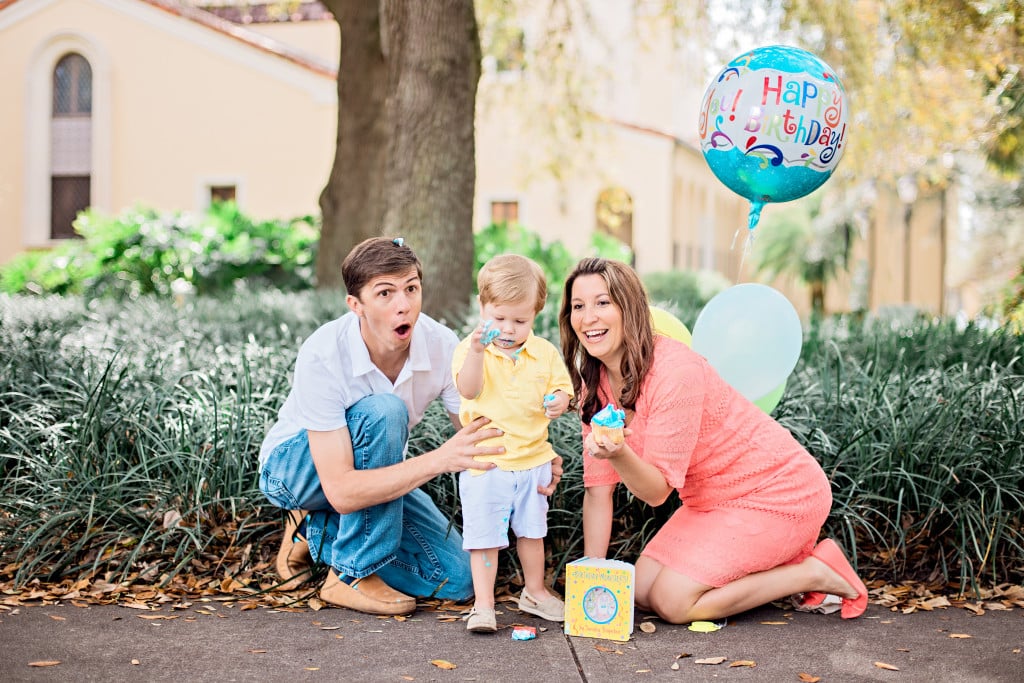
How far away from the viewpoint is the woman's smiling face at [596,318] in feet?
11.2

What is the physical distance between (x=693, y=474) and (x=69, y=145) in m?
21.7

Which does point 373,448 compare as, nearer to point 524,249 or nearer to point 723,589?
point 723,589

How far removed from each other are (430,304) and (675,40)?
5524 millimetres

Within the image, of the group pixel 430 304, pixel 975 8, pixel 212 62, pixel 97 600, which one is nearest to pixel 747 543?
pixel 97 600

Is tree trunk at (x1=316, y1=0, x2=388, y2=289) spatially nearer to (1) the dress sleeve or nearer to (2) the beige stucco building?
(1) the dress sleeve

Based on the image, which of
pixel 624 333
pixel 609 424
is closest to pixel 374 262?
pixel 624 333

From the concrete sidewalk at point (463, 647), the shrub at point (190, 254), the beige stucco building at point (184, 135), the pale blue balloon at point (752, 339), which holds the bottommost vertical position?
the concrete sidewalk at point (463, 647)

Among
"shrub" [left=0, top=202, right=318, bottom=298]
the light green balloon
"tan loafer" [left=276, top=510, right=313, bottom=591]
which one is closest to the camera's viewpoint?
"tan loafer" [left=276, top=510, right=313, bottom=591]

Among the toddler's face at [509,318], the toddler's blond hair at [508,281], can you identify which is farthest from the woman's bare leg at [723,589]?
the toddler's blond hair at [508,281]

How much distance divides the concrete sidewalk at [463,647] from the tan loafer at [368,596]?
0.12ft

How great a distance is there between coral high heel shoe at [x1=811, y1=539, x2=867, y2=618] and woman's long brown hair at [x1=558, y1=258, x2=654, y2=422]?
857 mm

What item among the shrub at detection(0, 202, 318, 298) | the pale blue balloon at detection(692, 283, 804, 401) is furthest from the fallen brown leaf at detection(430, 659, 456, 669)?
the shrub at detection(0, 202, 318, 298)

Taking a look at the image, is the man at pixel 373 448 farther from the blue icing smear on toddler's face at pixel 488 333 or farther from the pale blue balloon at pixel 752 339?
the pale blue balloon at pixel 752 339

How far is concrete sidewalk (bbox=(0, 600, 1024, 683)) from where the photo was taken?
304 centimetres
